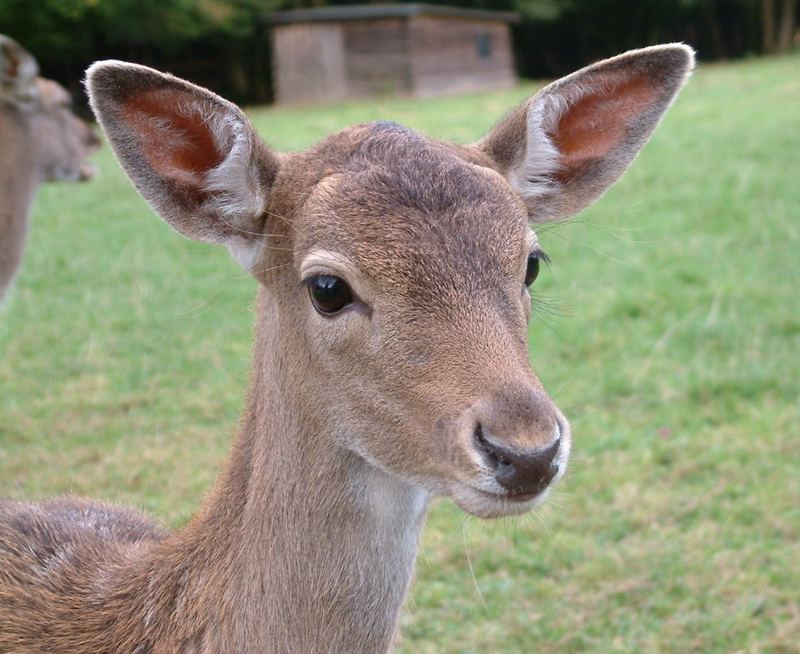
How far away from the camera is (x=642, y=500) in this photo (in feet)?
17.4

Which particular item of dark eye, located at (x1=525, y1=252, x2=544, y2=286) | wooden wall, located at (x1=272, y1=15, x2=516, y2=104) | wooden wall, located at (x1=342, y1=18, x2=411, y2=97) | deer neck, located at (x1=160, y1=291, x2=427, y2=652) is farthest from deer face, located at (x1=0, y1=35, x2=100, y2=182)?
wooden wall, located at (x1=342, y1=18, x2=411, y2=97)

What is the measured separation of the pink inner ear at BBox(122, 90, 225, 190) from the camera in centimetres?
291

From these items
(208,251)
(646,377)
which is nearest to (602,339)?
(646,377)

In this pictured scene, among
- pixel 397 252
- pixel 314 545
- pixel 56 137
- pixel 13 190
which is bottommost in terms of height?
pixel 56 137

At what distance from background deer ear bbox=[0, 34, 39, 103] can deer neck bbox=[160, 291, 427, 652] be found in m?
5.65

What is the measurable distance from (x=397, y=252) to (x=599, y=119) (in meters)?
1.09

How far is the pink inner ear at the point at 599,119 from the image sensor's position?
3.34 metres

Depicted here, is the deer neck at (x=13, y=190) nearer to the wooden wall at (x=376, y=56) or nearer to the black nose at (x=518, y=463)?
the black nose at (x=518, y=463)

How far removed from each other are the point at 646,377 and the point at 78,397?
3.59 meters

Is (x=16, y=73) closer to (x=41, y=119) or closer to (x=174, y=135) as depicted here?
(x=41, y=119)

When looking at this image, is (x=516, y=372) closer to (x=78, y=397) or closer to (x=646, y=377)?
(x=646, y=377)

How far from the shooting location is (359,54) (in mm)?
31625

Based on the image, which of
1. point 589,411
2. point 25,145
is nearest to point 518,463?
point 589,411

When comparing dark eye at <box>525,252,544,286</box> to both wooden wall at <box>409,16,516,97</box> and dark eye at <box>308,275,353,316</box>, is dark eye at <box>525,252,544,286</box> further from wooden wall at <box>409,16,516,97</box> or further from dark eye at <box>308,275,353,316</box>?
wooden wall at <box>409,16,516,97</box>
